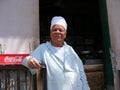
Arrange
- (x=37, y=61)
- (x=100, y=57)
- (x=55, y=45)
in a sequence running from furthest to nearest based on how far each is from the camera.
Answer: (x=100, y=57) < (x=55, y=45) < (x=37, y=61)

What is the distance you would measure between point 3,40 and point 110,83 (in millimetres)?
1748

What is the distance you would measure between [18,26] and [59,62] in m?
1.97

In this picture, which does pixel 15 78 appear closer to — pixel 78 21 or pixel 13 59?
pixel 13 59

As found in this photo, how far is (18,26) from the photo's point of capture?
4941mm

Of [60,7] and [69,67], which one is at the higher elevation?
[60,7]

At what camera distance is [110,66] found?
17.5 ft

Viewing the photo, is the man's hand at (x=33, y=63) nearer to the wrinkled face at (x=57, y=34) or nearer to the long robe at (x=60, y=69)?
the long robe at (x=60, y=69)

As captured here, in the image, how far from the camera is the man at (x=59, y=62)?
3.05 m

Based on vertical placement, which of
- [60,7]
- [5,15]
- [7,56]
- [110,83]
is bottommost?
[110,83]

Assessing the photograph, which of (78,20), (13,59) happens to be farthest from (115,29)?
(13,59)

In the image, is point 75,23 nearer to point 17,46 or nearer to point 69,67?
point 17,46

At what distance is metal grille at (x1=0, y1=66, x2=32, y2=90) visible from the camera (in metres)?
3.29

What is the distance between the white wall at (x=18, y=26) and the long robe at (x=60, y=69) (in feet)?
5.86

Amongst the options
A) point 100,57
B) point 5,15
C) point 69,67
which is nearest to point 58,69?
point 69,67
